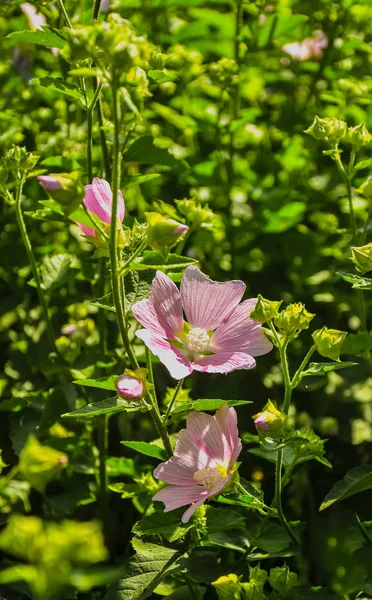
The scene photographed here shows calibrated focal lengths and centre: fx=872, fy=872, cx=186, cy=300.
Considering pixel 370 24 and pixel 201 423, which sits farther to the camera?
pixel 370 24

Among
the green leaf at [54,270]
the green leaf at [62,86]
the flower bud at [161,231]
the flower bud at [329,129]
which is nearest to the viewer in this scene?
the flower bud at [161,231]

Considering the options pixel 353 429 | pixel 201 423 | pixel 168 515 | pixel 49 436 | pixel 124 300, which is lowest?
pixel 353 429

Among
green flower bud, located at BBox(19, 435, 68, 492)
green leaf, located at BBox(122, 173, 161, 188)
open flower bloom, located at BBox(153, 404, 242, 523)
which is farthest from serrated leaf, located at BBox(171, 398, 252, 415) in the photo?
green leaf, located at BBox(122, 173, 161, 188)

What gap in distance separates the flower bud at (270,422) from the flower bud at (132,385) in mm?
120

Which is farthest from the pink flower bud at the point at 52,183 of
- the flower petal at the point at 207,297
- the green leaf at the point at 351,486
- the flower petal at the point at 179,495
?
the green leaf at the point at 351,486

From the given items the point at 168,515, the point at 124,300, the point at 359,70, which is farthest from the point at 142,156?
the point at 359,70

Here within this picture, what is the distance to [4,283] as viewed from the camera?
1.58m

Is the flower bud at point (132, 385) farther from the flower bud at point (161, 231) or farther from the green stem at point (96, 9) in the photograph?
the green stem at point (96, 9)

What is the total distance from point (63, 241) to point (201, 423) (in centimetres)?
76

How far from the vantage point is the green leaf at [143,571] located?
888 mm

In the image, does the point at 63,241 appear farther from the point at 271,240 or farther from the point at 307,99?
the point at 307,99

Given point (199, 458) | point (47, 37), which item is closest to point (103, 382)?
point (199, 458)

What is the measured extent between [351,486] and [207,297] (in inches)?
10.3

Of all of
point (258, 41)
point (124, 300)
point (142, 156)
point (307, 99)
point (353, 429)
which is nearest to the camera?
point (124, 300)
